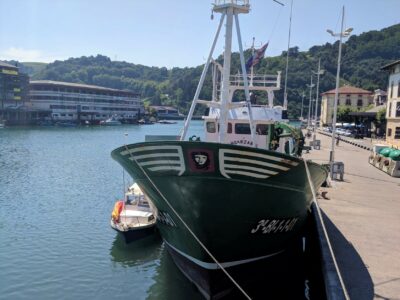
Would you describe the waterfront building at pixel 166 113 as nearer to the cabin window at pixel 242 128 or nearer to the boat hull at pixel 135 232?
the cabin window at pixel 242 128

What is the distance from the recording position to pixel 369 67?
7274 inches

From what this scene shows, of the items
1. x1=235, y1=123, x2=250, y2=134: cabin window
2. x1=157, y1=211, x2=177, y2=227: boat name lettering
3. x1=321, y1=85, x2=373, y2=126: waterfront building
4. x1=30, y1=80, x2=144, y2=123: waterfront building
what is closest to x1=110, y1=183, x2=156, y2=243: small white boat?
x1=157, y1=211, x2=177, y2=227: boat name lettering

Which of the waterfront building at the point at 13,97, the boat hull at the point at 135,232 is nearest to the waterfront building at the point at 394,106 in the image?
the boat hull at the point at 135,232

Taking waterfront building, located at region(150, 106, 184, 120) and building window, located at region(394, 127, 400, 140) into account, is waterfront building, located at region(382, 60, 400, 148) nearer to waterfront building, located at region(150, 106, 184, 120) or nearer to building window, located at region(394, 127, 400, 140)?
building window, located at region(394, 127, 400, 140)

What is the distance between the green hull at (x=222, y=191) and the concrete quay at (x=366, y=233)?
2183 mm

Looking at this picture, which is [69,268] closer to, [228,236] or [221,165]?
[228,236]

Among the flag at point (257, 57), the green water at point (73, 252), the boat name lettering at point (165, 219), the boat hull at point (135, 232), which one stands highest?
the flag at point (257, 57)

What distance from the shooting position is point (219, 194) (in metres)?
9.71

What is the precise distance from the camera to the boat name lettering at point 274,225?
1068 centimetres

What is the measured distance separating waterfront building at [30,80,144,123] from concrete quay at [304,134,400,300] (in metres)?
116

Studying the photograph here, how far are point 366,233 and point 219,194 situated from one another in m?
6.34

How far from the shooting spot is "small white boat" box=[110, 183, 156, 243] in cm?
1562

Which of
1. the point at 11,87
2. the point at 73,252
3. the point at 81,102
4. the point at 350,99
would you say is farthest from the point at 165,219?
the point at 81,102

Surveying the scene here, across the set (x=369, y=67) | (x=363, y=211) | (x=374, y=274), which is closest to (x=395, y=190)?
(x=363, y=211)
